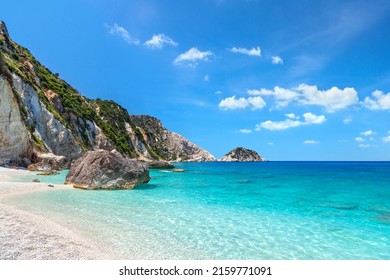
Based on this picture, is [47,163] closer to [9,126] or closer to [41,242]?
[9,126]

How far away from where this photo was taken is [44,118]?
2266 inches

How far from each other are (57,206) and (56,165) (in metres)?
33.7

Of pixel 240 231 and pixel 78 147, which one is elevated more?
pixel 78 147

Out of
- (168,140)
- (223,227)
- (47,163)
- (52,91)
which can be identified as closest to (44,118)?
(47,163)

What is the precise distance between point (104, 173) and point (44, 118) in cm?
4041

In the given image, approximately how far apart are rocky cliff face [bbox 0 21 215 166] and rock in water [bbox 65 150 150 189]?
73.7 ft

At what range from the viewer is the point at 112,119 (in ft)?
362

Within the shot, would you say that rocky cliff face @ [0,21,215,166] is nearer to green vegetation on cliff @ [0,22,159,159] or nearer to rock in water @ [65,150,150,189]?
green vegetation on cliff @ [0,22,159,159]

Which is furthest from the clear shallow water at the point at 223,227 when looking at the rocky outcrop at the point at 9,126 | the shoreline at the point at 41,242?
the rocky outcrop at the point at 9,126

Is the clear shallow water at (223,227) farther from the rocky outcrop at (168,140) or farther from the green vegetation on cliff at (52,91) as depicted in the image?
the rocky outcrop at (168,140)
